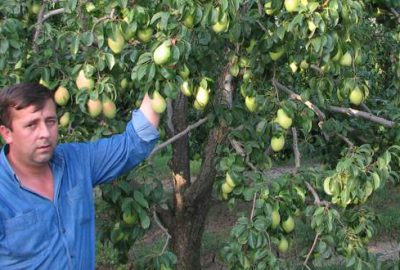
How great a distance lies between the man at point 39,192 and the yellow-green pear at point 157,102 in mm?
260

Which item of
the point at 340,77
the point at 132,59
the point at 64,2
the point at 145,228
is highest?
the point at 64,2

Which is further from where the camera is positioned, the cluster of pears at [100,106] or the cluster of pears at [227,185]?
the cluster of pears at [227,185]

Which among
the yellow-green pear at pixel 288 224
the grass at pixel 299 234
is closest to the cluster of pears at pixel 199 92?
the yellow-green pear at pixel 288 224

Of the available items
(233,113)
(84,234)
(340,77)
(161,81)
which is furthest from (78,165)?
(340,77)

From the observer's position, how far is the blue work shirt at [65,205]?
172 cm

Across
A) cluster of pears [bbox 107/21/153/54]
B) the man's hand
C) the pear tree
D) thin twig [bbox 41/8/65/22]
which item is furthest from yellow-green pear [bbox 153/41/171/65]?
thin twig [bbox 41/8/65/22]

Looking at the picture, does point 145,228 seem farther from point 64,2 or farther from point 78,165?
point 64,2

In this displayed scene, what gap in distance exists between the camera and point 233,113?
101 inches

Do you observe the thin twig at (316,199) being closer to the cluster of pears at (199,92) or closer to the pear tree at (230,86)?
the pear tree at (230,86)

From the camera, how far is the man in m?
1.72

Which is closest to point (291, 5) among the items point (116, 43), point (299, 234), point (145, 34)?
point (145, 34)

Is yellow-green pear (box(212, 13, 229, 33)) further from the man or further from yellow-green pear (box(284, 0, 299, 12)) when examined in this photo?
the man

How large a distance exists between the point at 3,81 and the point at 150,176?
586mm

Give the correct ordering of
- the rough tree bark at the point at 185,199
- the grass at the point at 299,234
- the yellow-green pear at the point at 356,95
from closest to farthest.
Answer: the yellow-green pear at the point at 356,95 → the rough tree bark at the point at 185,199 → the grass at the point at 299,234
